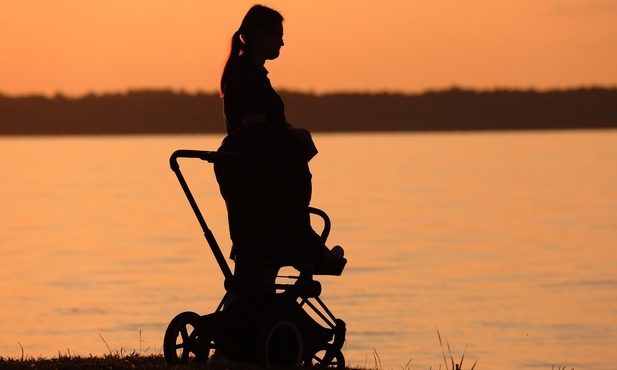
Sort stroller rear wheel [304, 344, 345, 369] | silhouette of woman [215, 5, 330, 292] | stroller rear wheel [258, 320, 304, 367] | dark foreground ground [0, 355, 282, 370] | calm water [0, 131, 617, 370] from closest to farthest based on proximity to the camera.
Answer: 1. silhouette of woman [215, 5, 330, 292]
2. stroller rear wheel [258, 320, 304, 367]
3. dark foreground ground [0, 355, 282, 370]
4. stroller rear wheel [304, 344, 345, 369]
5. calm water [0, 131, 617, 370]

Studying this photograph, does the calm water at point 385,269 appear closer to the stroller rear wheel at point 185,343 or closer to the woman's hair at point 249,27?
the stroller rear wheel at point 185,343

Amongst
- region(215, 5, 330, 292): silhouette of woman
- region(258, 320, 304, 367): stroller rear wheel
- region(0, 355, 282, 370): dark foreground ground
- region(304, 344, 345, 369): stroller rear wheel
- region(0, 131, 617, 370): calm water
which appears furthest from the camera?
region(0, 131, 617, 370): calm water

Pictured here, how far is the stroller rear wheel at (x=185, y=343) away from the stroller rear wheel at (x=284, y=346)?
1.36ft

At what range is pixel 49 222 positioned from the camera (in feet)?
118

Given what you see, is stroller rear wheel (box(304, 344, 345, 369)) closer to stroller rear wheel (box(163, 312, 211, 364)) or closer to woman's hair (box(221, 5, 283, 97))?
stroller rear wheel (box(163, 312, 211, 364))

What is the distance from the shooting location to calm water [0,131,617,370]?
15539 millimetres

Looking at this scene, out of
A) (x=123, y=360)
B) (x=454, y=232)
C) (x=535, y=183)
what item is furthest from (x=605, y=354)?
(x=535, y=183)

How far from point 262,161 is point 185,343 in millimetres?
1161

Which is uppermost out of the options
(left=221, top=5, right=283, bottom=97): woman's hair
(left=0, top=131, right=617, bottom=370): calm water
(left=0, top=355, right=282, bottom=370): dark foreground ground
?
(left=221, top=5, right=283, bottom=97): woman's hair

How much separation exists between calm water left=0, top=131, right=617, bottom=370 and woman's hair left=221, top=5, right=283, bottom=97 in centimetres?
262

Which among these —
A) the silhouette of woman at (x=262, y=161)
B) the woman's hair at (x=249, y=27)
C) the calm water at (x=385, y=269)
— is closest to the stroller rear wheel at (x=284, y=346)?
the silhouette of woman at (x=262, y=161)

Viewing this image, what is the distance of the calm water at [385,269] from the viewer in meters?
15.5

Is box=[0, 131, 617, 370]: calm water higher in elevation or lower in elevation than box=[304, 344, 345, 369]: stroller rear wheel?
lower

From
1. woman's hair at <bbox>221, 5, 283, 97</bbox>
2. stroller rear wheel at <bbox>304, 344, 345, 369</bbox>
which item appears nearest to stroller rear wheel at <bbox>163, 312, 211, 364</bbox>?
stroller rear wheel at <bbox>304, 344, 345, 369</bbox>
